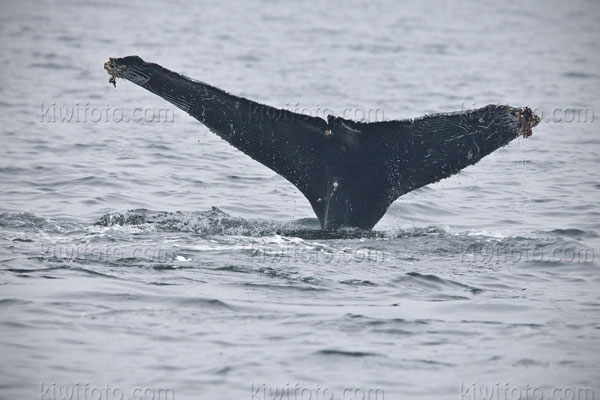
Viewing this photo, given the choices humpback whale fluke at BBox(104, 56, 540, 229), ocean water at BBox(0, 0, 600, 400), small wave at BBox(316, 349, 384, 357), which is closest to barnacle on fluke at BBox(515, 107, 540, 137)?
humpback whale fluke at BBox(104, 56, 540, 229)

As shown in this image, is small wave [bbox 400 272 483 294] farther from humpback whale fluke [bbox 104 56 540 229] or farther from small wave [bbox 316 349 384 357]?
small wave [bbox 316 349 384 357]

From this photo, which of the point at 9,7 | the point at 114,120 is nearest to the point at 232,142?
the point at 114,120

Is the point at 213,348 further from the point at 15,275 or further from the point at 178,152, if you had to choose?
the point at 178,152

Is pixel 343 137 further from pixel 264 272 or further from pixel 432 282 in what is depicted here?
pixel 432 282

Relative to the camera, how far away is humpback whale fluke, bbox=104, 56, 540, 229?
8.49 m

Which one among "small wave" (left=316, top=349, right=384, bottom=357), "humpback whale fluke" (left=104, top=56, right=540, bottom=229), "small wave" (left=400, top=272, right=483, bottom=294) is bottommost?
"small wave" (left=316, top=349, right=384, bottom=357)

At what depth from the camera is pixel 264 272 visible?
848cm

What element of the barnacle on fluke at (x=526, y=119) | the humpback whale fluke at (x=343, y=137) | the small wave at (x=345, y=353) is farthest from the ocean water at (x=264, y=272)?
the barnacle on fluke at (x=526, y=119)

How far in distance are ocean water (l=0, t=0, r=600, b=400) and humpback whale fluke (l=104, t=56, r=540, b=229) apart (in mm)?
693

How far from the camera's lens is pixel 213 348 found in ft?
22.4

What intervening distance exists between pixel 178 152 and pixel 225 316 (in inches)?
360

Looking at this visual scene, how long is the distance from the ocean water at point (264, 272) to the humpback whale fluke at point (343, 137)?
69cm

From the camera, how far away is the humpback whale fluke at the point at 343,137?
27.9 feet

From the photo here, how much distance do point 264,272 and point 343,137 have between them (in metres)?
1.36
